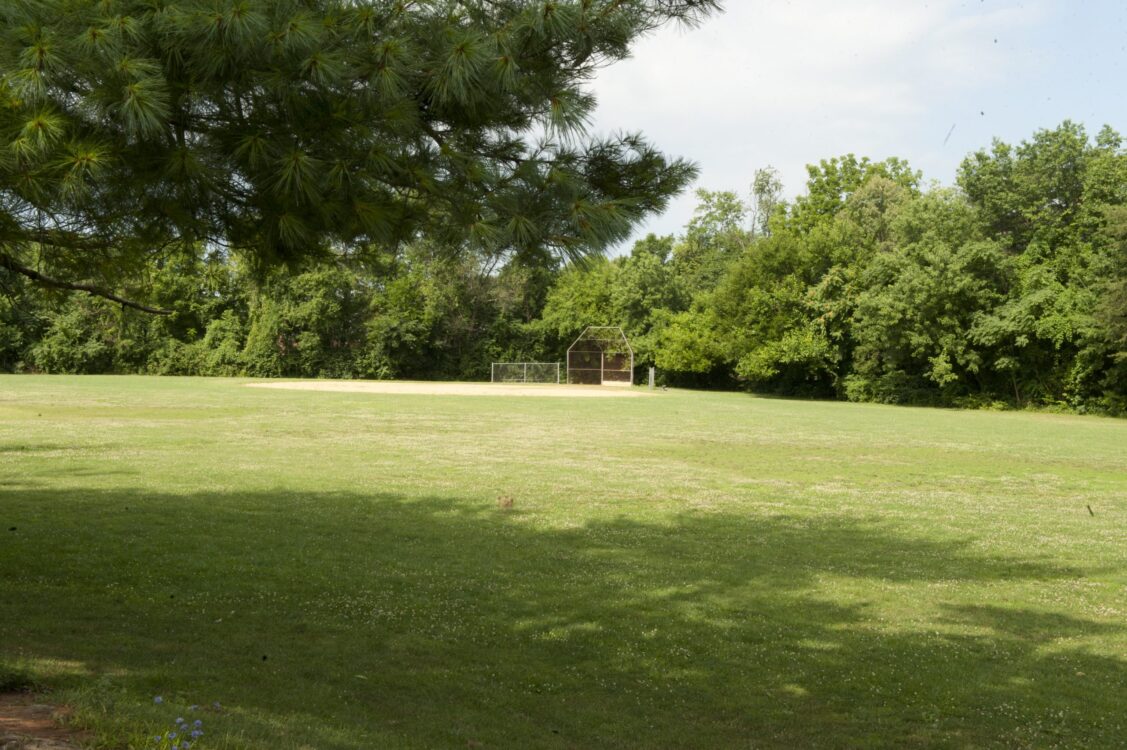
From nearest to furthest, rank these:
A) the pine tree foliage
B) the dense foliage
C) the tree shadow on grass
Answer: the pine tree foliage < the tree shadow on grass < the dense foliage

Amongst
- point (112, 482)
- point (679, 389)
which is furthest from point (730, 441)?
point (679, 389)

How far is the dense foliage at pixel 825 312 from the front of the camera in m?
46.8

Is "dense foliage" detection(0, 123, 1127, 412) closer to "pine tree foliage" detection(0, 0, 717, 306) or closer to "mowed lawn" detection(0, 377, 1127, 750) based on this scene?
"mowed lawn" detection(0, 377, 1127, 750)

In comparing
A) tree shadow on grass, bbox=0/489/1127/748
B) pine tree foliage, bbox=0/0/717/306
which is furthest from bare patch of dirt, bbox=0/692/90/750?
pine tree foliage, bbox=0/0/717/306

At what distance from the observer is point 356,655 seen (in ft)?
24.1

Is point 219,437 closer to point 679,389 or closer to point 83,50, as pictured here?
point 83,50

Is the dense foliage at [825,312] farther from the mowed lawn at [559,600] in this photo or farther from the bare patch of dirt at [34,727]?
the bare patch of dirt at [34,727]

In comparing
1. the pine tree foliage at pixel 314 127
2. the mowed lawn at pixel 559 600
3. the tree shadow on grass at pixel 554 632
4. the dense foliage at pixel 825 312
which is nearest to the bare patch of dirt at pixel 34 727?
the mowed lawn at pixel 559 600

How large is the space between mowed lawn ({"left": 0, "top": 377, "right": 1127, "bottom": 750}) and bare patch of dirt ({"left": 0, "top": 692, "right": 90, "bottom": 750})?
14 cm

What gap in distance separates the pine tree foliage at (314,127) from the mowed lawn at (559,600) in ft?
10.3

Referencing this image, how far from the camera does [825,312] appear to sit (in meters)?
55.0

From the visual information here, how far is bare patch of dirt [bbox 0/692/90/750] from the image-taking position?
12.7ft

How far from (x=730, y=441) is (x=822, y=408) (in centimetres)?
2097

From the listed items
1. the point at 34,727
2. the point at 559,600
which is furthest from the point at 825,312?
the point at 34,727
